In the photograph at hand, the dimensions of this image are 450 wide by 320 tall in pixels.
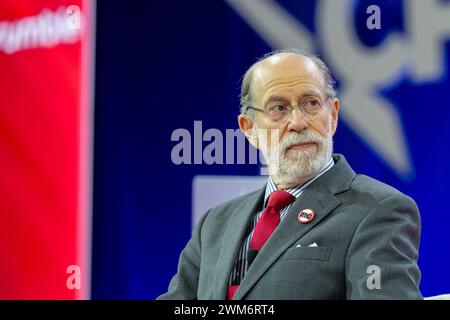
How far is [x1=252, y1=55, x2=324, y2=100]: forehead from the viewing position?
7.93 feet

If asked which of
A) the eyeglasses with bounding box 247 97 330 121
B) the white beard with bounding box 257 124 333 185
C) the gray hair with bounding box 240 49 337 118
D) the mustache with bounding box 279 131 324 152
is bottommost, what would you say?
the white beard with bounding box 257 124 333 185

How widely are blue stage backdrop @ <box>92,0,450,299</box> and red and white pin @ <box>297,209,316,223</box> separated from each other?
114 centimetres

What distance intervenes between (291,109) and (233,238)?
1.70ft

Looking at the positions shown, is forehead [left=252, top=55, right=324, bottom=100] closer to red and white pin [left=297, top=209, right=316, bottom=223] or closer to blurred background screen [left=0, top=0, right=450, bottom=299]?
red and white pin [left=297, top=209, right=316, bottom=223]

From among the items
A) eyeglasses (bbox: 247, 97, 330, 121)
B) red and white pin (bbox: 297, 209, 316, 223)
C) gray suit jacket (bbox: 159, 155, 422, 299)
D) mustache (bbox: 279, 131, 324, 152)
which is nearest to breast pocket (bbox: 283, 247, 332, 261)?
gray suit jacket (bbox: 159, 155, 422, 299)

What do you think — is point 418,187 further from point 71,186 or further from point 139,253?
point 71,186

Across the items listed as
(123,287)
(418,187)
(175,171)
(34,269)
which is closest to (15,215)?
(34,269)

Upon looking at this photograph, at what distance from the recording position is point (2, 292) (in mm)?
3771

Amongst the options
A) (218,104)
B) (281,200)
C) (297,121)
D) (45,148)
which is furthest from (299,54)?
(45,148)

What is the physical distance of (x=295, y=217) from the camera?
7.42ft

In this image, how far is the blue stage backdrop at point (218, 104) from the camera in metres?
3.23

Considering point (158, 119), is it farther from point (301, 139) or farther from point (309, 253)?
point (309, 253)
